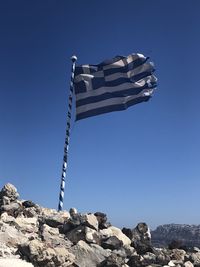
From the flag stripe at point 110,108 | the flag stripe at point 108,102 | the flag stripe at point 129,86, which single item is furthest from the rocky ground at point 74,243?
the flag stripe at point 129,86

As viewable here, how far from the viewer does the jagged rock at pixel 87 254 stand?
1672 centimetres

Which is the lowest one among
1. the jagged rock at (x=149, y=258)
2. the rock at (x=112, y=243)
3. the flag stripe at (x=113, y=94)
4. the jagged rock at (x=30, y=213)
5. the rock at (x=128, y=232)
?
the jagged rock at (x=149, y=258)

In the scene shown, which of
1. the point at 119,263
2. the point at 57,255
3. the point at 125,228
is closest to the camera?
the point at 57,255

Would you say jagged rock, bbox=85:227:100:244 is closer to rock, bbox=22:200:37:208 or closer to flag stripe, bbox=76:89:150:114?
rock, bbox=22:200:37:208

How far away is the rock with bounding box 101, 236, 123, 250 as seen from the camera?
18561mm

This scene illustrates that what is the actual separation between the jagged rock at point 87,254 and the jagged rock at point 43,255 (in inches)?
23.4

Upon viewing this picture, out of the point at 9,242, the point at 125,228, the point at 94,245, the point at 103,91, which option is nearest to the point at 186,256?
the point at 125,228

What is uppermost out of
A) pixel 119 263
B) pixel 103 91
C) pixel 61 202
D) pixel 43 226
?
pixel 103 91

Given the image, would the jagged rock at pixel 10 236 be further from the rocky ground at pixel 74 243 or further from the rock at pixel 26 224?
the rock at pixel 26 224

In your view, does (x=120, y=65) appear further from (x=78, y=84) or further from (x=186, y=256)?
(x=186, y=256)

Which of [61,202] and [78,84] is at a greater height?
[78,84]

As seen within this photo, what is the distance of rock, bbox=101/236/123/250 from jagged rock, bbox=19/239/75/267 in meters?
2.55

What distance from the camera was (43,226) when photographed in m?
18.9

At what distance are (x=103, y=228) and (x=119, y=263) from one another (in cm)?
410
